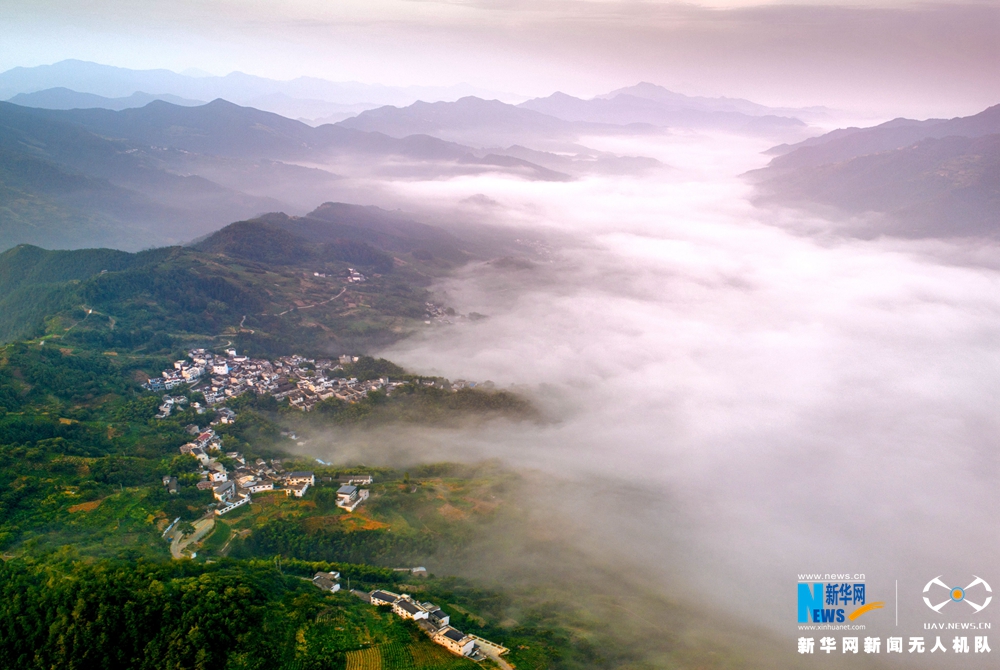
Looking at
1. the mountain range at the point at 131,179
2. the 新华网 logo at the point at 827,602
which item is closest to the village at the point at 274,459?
the 新华网 logo at the point at 827,602

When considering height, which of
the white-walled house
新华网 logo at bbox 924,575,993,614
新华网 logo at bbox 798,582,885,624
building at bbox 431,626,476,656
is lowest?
新华网 logo at bbox 924,575,993,614

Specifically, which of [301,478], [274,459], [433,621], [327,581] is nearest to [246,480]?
[301,478]

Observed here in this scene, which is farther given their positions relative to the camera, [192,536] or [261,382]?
[261,382]

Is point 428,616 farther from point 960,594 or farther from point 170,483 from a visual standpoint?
point 960,594

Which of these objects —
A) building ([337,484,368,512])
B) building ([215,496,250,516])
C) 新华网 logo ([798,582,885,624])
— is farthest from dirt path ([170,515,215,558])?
新华网 logo ([798,582,885,624])

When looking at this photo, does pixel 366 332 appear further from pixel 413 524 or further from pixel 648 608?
pixel 648 608

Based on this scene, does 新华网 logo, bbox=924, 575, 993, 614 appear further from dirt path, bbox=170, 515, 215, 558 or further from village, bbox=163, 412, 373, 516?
dirt path, bbox=170, 515, 215, 558

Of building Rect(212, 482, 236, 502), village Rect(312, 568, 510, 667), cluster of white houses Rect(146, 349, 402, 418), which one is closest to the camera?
village Rect(312, 568, 510, 667)
